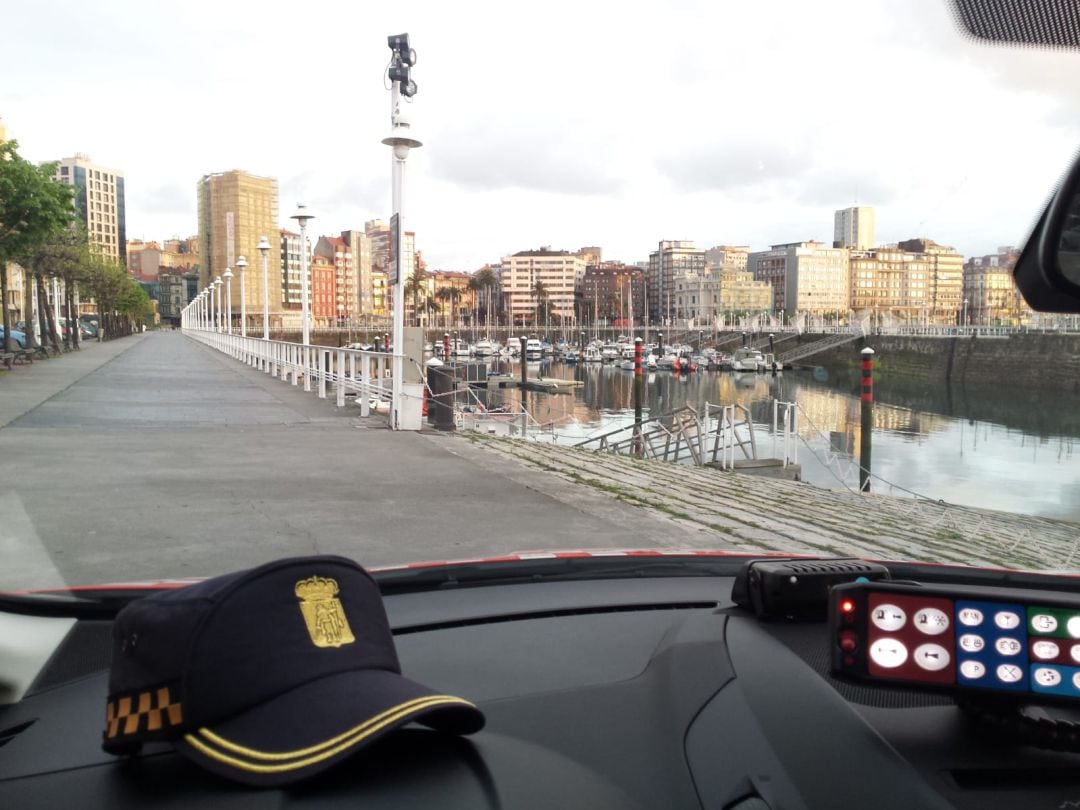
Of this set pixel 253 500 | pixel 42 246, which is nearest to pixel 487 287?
pixel 42 246

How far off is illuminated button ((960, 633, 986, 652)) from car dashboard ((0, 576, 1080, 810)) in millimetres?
89

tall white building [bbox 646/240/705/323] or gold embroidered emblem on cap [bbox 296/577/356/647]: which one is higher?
tall white building [bbox 646/240/705/323]

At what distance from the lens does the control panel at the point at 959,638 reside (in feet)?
4.12

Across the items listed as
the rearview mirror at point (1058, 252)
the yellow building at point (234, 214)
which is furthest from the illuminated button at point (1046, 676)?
the yellow building at point (234, 214)

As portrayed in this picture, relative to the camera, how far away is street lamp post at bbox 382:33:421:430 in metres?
10.6

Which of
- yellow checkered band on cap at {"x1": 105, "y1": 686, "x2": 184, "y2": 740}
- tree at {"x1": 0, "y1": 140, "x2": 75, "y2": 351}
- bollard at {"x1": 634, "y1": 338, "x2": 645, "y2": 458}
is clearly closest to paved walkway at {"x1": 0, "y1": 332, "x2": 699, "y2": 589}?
yellow checkered band on cap at {"x1": 105, "y1": 686, "x2": 184, "y2": 740}

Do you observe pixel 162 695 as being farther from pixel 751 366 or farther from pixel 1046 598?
pixel 751 366

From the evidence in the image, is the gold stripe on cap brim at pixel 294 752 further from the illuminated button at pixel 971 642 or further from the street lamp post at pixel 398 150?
the street lamp post at pixel 398 150

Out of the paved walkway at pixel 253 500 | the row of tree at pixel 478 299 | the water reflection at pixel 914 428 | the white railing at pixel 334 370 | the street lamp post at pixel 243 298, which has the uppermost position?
the row of tree at pixel 478 299

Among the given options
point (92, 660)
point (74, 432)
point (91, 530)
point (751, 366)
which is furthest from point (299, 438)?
point (751, 366)

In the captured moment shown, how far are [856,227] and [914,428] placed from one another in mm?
30414

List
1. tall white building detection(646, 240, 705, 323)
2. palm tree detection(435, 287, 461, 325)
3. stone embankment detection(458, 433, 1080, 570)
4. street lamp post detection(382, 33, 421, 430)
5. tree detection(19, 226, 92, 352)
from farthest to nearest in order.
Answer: tall white building detection(646, 240, 705, 323)
palm tree detection(435, 287, 461, 325)
tree detection(19, 226, 92, 352)
street lamp post detection(382, 33, 421, 430)
stone embankment detection(458, 433, 1080, 570)

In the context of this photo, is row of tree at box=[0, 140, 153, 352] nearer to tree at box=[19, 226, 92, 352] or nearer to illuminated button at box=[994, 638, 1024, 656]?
tree at box=[19, 226, 92, 352]

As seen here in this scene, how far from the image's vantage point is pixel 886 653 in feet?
4.22
